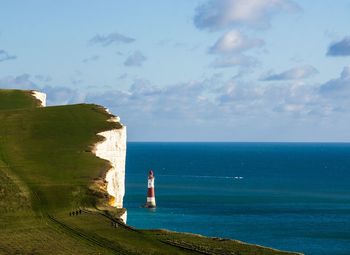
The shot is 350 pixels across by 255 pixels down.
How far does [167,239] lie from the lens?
5259 cm

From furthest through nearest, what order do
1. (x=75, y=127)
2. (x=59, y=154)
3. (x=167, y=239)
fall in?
(x=75, y=127) → (x=59, y=154) → (x=167, y=239)

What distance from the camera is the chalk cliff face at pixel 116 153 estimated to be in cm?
8363

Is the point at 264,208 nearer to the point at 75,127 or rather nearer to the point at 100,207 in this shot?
the point at 75,127

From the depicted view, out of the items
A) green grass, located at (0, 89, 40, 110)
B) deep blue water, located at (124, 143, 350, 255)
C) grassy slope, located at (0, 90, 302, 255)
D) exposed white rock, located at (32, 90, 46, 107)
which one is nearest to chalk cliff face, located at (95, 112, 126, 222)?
grassy slope, located at (0, 90, 302, 255)

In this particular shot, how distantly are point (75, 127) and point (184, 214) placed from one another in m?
18.9

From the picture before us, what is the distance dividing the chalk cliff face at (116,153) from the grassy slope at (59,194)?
1500 millimetres

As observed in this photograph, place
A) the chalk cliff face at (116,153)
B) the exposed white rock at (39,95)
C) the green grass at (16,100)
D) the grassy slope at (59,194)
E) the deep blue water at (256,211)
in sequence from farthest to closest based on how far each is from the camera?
1. the exposed white rock at (39,95)
2. the green grass at (16,100)
3. the deep blue water at (256,211)
4. the chalk cliff face at (116,153)
5. the grassy slope at (59,194)

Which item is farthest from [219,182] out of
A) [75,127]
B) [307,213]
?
[75,127]

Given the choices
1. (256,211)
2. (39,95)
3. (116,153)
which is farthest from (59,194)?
(39,95)

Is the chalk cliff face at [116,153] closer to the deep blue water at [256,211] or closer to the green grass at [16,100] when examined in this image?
the deep blue water at [256,211]

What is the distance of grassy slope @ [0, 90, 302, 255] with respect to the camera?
165 ft

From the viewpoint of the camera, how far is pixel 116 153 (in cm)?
9075

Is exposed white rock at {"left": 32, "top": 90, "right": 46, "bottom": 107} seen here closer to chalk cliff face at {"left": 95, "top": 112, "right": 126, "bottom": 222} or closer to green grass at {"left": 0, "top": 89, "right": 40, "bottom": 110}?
green grass at {"left": 0, "top": 89, "right": 40, "bottom": 110}

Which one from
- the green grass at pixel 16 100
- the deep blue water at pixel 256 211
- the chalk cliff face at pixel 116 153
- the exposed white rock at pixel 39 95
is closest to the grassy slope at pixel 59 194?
the chalk cliff face at pixel 116 153
